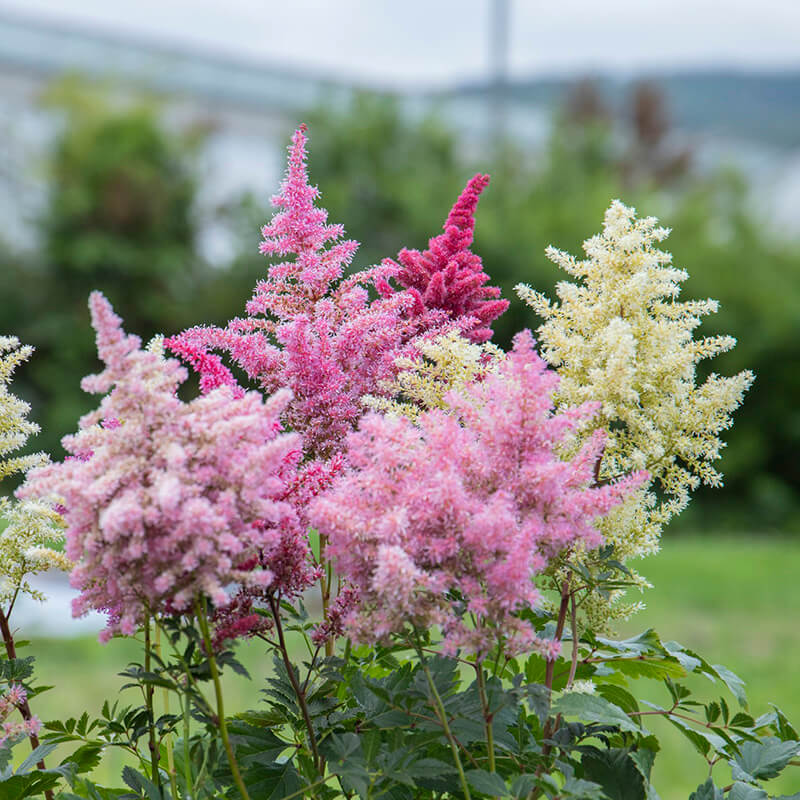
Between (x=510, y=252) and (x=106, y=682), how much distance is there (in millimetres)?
5288

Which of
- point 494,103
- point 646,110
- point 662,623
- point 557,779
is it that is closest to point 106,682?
point 662,623

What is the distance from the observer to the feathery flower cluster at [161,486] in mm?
965

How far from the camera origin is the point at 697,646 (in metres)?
5.15

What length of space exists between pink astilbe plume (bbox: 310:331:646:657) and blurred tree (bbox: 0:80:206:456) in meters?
8.39

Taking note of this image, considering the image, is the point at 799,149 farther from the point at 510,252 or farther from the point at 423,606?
the point at 423,606

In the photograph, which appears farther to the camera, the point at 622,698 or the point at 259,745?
the point at 622,698

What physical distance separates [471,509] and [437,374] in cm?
23

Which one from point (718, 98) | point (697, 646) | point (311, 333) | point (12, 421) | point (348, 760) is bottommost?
point (697, 646)

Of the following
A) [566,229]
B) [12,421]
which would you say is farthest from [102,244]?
[12,421]

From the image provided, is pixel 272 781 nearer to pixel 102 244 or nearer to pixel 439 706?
pixel 439 706

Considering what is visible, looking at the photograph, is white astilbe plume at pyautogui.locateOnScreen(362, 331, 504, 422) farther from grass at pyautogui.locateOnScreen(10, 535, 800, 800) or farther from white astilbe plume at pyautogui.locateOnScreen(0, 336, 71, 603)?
grass at pyautogui.locateOnScreen(10, 535, 800, 800)

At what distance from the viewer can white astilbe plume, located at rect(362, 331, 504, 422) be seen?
3.86ft

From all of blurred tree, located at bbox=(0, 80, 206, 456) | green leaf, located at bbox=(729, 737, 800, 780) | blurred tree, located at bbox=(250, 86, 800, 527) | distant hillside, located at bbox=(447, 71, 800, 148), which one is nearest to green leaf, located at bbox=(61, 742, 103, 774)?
green leaf, located at bbox=(729, 737, 800, 780)

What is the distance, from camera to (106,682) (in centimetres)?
476
